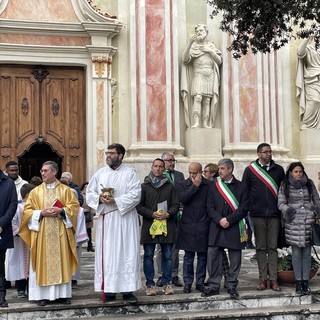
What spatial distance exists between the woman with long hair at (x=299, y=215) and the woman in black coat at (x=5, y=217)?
11.4 feet

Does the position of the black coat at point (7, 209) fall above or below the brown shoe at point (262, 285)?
above

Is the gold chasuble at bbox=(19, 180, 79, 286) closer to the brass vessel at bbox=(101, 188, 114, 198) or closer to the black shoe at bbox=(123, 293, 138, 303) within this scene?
the brass vessel at bbox=(101, 188, 114, 198)

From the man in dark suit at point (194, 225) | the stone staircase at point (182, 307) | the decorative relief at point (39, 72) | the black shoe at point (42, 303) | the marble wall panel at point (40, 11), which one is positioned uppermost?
the marble wall panel at point (40, 11)

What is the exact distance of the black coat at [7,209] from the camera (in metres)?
7.01

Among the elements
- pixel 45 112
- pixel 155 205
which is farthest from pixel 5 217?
pixel 45 112

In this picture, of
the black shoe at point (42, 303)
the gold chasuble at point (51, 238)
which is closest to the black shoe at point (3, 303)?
the black shoe at point (42, 303)

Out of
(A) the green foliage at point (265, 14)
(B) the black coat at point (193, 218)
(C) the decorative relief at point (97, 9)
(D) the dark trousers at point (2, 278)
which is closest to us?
(D) the dark trousers at point (2, 278)

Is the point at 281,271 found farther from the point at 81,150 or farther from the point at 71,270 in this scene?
the point at 81,150

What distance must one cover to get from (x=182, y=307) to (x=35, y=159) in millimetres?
8123

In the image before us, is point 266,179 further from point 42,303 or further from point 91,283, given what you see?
point 42,303

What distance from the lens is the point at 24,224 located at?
283 inches

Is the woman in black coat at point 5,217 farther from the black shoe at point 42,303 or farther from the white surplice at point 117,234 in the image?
the white surplice at point 117,234

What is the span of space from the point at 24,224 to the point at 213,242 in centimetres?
245

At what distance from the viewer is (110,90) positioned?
13977 mm
